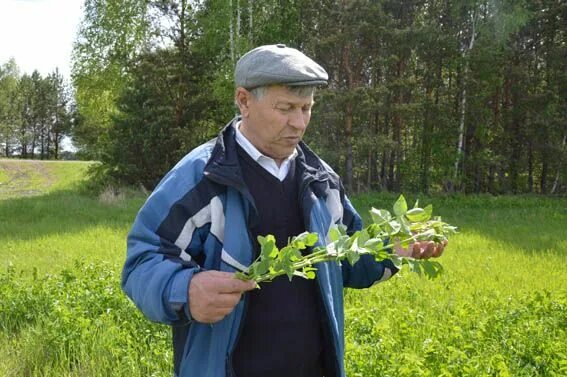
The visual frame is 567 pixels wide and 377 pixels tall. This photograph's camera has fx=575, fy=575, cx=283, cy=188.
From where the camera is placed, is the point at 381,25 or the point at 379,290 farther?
the point at 381,25

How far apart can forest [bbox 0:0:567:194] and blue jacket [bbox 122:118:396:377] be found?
48.4ft

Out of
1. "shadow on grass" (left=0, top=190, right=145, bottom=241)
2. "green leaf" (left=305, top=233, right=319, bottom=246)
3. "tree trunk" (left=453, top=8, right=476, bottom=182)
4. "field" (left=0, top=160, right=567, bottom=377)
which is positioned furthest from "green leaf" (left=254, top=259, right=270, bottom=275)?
"tree trunk" (left=453, top=8, right=476, bottom=182)

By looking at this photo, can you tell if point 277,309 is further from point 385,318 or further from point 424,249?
point 385,318

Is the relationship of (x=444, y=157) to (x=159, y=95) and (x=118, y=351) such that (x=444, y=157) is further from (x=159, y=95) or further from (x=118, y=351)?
(x=118, y=351)

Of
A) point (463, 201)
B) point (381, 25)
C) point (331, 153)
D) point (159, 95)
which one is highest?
point (381, 25)

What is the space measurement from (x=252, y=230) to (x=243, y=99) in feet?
1.51

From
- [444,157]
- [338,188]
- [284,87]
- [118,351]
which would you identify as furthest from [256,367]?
[444,157]

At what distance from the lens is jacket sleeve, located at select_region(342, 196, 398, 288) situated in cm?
226

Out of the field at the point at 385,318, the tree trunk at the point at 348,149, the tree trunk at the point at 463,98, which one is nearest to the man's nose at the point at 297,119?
the field at the point at 385,318

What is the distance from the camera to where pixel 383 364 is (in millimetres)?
3375

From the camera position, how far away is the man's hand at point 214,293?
5.14 ft

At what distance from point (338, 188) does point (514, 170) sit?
19389 millimetres

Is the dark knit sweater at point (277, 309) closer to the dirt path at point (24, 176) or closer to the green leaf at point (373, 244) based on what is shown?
the green leaf at point (373, 244)

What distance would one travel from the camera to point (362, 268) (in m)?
2.29
